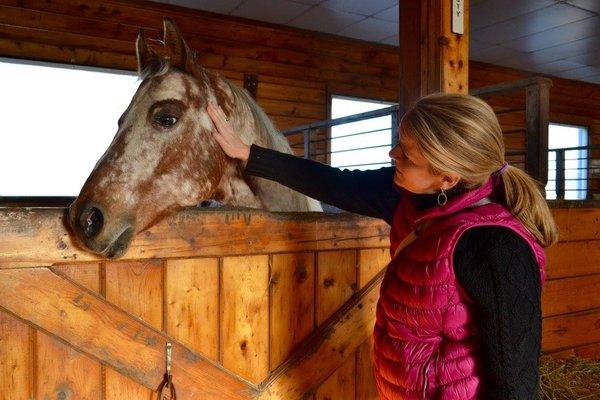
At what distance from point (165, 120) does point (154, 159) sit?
0.14m

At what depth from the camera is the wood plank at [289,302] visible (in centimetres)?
162

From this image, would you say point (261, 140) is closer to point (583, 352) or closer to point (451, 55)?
point (451, 55)

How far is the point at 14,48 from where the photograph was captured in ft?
A: 14.5

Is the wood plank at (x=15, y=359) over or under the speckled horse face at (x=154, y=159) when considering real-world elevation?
under

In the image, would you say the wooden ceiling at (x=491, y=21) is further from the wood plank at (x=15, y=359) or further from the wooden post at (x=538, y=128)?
the wood plank at (x=15, y=359)

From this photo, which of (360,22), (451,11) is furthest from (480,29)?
(451,11)

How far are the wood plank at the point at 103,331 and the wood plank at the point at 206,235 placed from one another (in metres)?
0.06

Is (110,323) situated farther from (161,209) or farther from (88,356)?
(161,209)

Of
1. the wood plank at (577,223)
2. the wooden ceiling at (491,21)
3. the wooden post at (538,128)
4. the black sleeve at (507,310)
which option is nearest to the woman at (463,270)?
the black sleeve at (507,310)

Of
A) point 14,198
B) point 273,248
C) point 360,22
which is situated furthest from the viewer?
point 360,22

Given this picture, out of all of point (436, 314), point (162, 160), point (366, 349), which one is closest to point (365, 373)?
point (366, 349)

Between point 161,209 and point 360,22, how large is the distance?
197 inches

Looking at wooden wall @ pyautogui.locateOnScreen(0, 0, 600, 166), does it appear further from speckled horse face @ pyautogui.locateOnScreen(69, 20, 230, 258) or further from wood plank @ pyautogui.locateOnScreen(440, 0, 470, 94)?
speckled horse face @ pyautogui.locateOnScreen(69, 20, 230, 258)

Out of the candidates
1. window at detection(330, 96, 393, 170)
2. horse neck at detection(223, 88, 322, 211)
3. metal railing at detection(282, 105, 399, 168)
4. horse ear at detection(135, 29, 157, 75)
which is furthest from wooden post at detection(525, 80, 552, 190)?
window at detection(330, 96, 393, 170)
